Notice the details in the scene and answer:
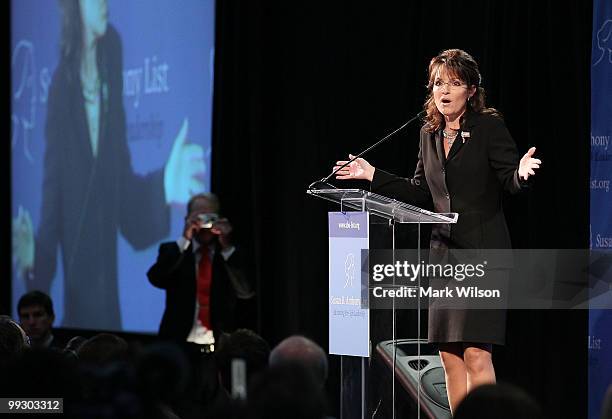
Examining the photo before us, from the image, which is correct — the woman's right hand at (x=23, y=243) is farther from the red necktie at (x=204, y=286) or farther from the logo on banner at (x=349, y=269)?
the logo on banner at (x=349, y=269)

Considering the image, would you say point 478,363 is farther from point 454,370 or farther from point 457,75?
point 457,75

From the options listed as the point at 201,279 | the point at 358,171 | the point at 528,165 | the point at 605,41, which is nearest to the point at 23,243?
the point at 201,279

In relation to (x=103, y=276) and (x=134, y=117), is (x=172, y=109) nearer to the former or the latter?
(x=134, y=117)

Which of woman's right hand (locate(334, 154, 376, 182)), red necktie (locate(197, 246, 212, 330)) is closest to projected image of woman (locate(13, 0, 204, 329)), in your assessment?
red necktie (locate(197, 246, 212, 330))

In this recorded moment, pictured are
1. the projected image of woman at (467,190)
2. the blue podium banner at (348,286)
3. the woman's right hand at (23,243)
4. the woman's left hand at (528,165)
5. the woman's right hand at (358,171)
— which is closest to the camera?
the woman's left hand at (528,165)

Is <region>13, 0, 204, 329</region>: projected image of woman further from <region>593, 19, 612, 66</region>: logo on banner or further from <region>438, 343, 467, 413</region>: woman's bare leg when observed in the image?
<region>438, 343, 467, 413</region>: woman's bare leg

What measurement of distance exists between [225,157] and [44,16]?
8.94ft

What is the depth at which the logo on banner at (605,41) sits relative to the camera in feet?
16.5

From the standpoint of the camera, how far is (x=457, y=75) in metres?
4.17

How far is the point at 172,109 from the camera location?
7.54 m

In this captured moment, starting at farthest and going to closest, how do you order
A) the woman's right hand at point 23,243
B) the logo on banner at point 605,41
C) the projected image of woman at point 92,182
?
the woman's right hand at point 23,243 → the projected image of woman at point 92,182 → the logo on banner at point 605,41

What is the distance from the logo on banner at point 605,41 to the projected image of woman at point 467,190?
109 cm

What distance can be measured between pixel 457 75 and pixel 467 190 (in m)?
0.44

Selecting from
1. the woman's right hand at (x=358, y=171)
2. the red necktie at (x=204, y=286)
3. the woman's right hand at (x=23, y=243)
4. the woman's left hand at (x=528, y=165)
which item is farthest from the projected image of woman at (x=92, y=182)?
the woman's left hand at (x=528, y=165)
